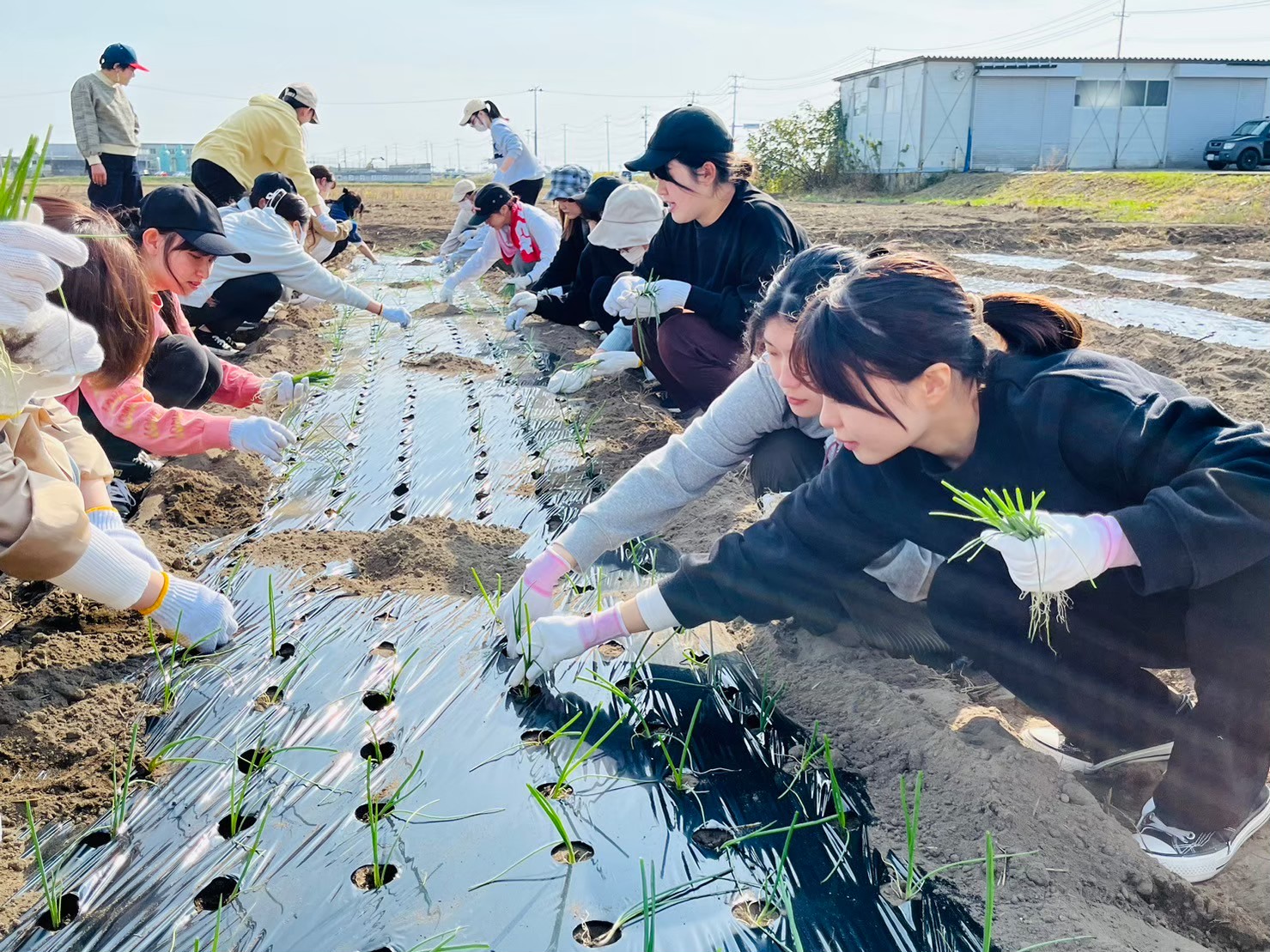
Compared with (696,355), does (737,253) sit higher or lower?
higher

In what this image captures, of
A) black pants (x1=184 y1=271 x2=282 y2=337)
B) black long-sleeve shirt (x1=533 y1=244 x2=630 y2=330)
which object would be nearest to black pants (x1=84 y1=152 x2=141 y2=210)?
black pants (x1=184 y1=271 x2=282 y2=337)

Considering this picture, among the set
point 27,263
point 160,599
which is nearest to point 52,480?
point 160,599

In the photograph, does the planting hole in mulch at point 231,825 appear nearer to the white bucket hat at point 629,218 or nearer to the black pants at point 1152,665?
the black pants at point 1152,665

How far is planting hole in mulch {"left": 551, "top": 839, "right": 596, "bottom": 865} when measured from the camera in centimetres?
136

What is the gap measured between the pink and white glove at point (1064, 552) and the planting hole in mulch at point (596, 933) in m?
0.74

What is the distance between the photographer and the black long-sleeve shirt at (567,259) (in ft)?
16.5

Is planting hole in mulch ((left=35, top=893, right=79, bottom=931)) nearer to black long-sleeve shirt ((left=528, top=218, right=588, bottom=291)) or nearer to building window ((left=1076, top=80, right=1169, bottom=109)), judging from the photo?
black long-sleeve shirt ((left=528, top=218, right=588, bottom=291))

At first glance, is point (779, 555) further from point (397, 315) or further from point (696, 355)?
point (397, 315)

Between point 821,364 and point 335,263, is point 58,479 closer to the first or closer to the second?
point 821,364

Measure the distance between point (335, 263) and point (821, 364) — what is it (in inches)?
321

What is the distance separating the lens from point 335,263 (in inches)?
347

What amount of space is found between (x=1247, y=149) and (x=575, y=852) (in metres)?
23.5

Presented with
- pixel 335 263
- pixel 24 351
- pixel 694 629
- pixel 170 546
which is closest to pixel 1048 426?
pixel 694 629

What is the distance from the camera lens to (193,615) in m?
1.91
